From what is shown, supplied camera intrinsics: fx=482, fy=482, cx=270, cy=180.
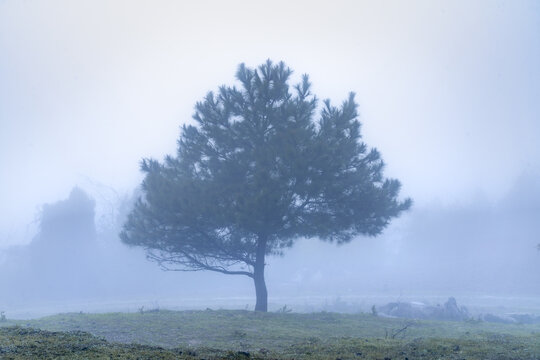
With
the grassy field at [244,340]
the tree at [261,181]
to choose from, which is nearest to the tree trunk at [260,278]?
the tree at [261,181]

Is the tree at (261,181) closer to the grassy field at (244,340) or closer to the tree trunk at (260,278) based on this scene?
the tree trunk at (260,278)

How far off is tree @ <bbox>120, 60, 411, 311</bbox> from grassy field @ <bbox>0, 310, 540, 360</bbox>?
3413 millimetres

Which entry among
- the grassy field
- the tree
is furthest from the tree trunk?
the grassy field

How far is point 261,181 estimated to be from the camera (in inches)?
709

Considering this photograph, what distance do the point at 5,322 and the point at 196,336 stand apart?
902 cm

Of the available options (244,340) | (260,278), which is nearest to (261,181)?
(260,278)

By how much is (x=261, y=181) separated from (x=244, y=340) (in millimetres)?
7845

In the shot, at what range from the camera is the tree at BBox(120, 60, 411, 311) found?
59.8ft

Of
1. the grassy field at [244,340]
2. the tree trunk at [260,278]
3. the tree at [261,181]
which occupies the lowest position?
the grassy field at [244,340]

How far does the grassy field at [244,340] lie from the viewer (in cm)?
757

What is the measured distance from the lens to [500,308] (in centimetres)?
3109

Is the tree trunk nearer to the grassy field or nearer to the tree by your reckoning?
the tree

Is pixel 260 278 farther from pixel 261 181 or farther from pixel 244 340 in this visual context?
pixel 244 340

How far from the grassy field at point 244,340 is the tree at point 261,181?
3413 millimetres
